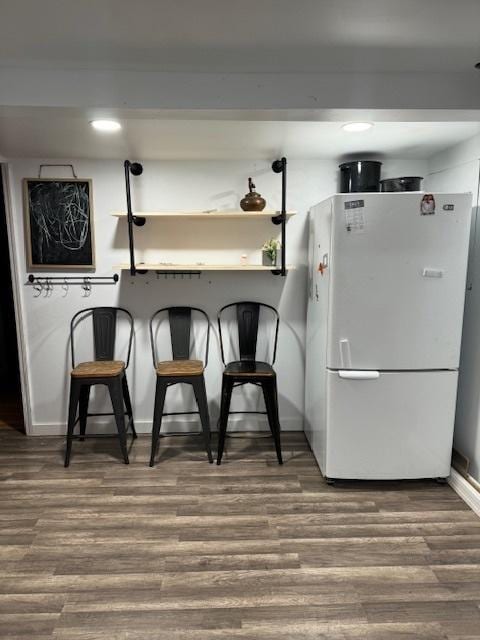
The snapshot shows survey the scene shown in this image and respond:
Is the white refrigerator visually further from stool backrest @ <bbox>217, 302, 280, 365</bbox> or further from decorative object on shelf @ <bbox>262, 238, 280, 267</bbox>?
stool backrest @ <bbox>217, 302, 280, 365</bbox>

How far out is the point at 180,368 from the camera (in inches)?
109

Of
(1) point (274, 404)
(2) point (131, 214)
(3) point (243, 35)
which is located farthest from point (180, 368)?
(3) point (243, 35)

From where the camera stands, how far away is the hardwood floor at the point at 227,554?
1.61m

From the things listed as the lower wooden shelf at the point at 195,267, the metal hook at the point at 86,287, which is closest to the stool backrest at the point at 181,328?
the lower wooden shelf at the point at 195,267

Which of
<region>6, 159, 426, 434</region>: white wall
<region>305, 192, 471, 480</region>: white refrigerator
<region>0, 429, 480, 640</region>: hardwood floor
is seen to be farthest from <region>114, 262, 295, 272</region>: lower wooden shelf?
<region>0, 429, 480, 640</region>: hardwood floor

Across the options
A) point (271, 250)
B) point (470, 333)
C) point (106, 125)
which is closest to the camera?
→ point (106, 125)

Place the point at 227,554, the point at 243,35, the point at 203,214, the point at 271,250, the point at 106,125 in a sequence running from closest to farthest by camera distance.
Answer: the point at 243,35 → the point at 227,554 → the point at 106,125 → the point at 203,214 → the point at 271,250

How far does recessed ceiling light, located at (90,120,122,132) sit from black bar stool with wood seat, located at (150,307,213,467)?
1268 mm

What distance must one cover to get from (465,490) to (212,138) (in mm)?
2449

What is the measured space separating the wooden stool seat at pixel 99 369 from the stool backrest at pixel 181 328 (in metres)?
0.29

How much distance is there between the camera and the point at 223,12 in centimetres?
126

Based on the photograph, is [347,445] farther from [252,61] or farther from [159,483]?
[252,61]

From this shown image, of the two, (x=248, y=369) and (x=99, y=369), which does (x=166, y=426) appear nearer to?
(x=99, y=369)

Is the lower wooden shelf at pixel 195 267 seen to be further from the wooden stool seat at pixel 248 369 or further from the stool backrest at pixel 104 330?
the wooden stool seat at pixel 248 369
